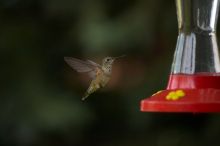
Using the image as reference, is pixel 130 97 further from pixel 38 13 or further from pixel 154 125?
pixel 38 13

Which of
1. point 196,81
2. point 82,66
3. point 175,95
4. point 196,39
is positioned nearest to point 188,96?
point 175,95

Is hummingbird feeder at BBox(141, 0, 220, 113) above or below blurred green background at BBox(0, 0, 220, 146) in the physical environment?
above

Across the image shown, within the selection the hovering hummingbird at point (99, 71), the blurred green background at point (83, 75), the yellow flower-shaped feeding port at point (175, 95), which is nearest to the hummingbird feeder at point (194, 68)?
the yellow flower-shaped feeding port at point (175, 95)

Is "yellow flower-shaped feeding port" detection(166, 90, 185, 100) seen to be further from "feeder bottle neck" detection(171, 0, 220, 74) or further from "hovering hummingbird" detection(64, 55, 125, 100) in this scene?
"hovering hummingbird" detection(64, 55, 125, 100)

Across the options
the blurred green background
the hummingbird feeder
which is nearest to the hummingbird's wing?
the hummingbird feeder

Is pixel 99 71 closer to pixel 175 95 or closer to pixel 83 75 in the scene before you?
pixel 175 95

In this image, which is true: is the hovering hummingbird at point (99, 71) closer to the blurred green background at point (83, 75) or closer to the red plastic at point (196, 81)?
the red plastic at point (196, 81)
